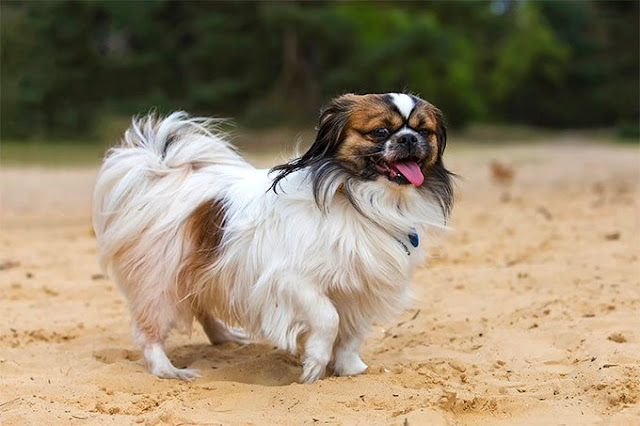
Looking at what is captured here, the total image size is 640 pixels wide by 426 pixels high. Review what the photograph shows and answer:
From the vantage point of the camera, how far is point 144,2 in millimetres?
23969

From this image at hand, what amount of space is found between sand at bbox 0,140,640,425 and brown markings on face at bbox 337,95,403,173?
1.01 meters

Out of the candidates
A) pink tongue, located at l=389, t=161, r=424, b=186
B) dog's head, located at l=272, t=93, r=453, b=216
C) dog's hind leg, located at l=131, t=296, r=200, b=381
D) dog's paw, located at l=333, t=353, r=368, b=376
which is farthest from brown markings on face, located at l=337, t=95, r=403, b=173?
dog's hind leg, located at l=131, t=296, r=200, b=381

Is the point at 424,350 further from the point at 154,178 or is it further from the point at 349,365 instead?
the point at 154,178

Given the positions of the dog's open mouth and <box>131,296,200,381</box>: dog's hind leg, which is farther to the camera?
<box>131,296,200,381</box>: dog's hind leg

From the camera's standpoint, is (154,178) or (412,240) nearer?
(412,240)

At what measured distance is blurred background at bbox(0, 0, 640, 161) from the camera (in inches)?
916

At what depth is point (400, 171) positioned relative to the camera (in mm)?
3982

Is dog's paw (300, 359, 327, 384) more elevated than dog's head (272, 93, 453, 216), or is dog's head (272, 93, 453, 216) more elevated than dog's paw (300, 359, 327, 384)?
dog's head (272, 93, 453, 216)

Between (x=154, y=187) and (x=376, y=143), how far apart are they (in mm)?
1298

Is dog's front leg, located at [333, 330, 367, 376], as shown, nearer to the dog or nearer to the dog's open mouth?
the dog

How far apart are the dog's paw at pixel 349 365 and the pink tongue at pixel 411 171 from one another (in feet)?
3.05

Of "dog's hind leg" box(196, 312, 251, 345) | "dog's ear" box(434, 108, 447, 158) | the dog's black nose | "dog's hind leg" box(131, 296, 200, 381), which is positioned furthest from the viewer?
"dog's hind leg" box(196, 312, 251, 345)

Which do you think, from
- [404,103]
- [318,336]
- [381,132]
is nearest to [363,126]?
[381,132]

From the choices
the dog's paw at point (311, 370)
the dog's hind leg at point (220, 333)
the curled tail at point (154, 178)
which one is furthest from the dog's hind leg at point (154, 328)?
the dog's paw at point (311, 370)
